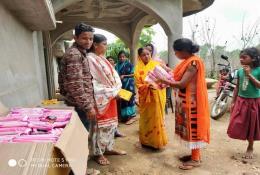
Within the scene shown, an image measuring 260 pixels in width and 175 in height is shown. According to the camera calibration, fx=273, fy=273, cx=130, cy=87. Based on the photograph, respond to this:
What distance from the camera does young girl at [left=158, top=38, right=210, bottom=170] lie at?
3203 mm

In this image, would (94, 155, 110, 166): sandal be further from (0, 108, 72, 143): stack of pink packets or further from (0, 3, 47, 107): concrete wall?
(0, 108, 72, 143): stack of pink packets

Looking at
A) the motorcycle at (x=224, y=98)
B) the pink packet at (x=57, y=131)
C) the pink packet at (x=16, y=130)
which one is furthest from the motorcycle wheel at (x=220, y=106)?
the pink packet at (x=16, y=130)

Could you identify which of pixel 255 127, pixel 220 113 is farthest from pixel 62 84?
pixel 220 113

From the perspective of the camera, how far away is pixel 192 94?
3.28 m

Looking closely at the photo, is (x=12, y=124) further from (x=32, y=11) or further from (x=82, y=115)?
(x=32, y=11)

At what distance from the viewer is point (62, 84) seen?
113 inches

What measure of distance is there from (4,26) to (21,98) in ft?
2.61

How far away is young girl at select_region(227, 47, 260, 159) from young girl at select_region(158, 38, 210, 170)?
0.71 metres

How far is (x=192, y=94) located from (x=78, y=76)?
55.1 inches

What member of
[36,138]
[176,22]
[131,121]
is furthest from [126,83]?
[36,138]

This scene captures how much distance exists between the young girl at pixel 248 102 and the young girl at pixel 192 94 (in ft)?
2.32

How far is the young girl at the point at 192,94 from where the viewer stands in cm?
320

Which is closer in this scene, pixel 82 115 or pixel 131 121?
pixel 82 115

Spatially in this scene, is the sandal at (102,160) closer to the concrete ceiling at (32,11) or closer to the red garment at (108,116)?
the red garment at (108,116)
